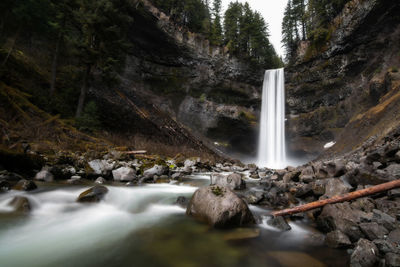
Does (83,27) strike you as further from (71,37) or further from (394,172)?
(394,172)

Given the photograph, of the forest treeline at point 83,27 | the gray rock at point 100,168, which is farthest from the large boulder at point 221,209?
the forest treeline at point 83,27

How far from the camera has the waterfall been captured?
95.9ft

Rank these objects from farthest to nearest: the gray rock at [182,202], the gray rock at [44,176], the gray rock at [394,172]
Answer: the gray rock at [44,176], the gray rock at [182,202], the gray rock at [394,172]

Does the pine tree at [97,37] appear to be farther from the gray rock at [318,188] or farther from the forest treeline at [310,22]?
the forest treeline at [310,22]

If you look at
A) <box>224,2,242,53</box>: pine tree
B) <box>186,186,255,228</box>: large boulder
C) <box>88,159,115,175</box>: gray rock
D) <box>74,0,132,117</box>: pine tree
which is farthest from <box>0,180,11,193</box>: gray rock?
<box>224,2,242,53</box>: pine tree

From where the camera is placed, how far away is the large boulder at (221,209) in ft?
11.3

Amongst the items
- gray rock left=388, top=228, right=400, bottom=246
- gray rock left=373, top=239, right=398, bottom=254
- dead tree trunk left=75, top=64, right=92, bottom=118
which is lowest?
gray rock left=373, top=239, right=398, bottom=254

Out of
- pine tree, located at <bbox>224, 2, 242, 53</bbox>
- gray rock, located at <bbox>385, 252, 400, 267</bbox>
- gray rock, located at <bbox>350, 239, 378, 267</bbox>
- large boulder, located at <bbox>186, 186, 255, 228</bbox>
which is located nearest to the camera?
gray rock, located at <bbox>385, 252, 400, 267</bbox>

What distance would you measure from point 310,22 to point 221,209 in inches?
1491

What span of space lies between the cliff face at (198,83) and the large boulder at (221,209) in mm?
23569

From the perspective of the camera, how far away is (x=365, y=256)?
2264 mm

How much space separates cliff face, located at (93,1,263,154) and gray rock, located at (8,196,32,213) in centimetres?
2373

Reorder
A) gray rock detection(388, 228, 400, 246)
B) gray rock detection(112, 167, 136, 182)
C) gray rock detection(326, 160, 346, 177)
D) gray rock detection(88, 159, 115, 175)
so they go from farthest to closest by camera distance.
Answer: gray rock detection(112, 167, 136, 182)
gray rock detection(88, 159, 115, 175)
gray rock detection(326, 160, 346, 177)
gray rock detection(388, 228, 400, 246)

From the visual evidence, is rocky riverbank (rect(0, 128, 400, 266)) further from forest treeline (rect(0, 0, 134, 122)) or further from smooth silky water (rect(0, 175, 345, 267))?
forest treeline (rect(0, 0, 134, 122))
